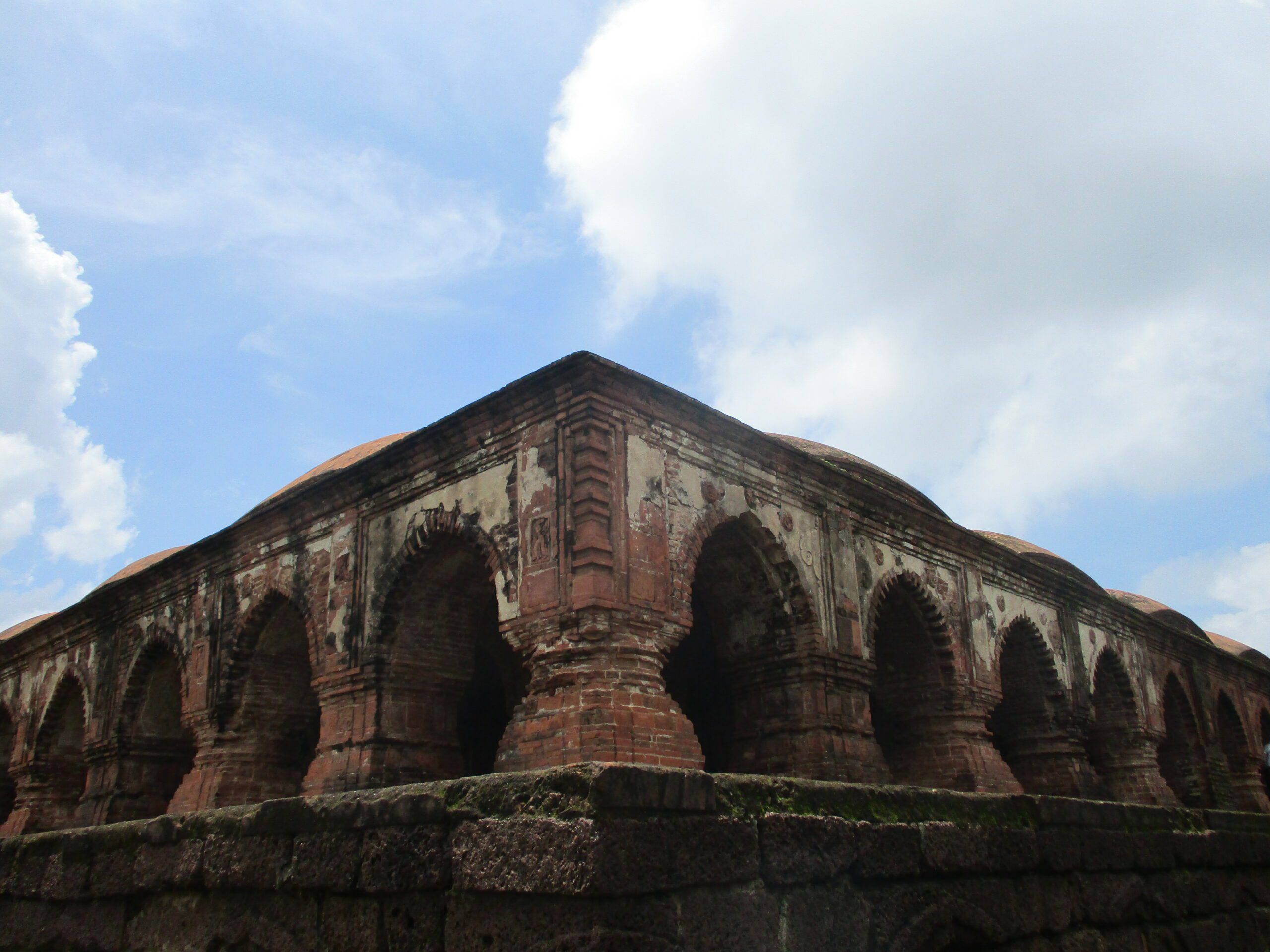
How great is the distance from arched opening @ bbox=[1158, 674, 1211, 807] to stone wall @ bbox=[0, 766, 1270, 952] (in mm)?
12593

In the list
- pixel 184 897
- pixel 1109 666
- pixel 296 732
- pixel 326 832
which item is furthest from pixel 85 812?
pixel 1109 666

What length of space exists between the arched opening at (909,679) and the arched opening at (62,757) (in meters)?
9.63

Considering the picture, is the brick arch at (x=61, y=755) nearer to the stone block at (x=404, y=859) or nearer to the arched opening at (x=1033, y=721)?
the arched opening at (x=1033, y=721)

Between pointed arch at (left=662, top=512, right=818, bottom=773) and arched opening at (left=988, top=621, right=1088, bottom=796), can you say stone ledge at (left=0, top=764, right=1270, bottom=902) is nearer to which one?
pointed arch at (left=662, top=512, right=818, bottom=773)

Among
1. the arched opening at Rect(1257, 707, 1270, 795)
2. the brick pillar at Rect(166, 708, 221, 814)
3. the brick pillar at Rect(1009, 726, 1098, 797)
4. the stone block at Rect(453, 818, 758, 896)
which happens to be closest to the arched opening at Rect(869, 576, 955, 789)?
the brick pillar at Rect(1009, 726, 1098, 797)

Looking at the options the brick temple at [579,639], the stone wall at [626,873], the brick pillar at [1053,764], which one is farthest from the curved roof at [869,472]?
the stone wall at [626,873]

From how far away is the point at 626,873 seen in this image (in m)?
2.21

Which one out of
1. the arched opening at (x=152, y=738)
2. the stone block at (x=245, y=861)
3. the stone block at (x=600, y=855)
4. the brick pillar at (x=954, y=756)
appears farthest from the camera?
the arched opening at (x=152, y=738)

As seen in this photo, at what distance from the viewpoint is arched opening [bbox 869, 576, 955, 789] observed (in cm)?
984

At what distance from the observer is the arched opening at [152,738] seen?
35.9 ft

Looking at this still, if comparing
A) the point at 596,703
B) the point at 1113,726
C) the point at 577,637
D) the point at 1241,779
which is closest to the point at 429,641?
the point at 577,637

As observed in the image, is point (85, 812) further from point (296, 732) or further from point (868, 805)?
point (868, 805)

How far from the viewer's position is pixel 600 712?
621cm

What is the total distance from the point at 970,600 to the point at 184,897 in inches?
352
